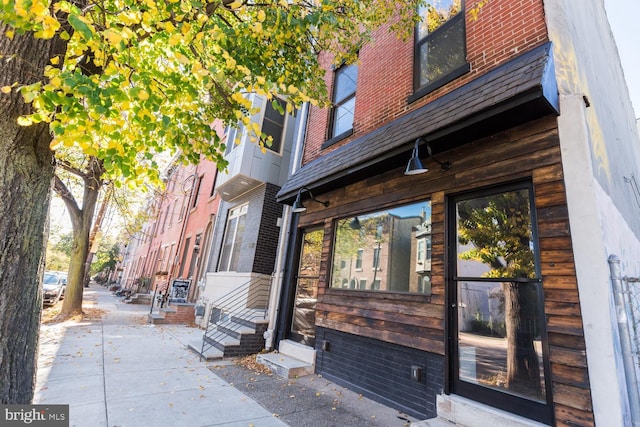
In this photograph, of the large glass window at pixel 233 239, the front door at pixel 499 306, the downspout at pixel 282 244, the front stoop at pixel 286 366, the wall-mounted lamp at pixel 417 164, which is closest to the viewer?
the front door at pixel 499 306

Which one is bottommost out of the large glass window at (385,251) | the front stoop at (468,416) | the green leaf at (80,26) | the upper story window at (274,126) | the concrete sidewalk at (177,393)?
the concrete sidewalk at (177,393)

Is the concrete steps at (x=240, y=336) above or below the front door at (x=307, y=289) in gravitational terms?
below

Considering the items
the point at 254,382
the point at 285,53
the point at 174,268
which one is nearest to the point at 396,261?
the point at 254,382

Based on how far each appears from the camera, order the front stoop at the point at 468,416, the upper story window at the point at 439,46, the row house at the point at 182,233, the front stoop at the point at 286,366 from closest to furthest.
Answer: the front stoop at the point at 468,416, the upper story window at the point at 439,46, the front stoop at the point at 286,366, the row house at the point at 182,233

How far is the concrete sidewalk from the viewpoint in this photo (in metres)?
3.67

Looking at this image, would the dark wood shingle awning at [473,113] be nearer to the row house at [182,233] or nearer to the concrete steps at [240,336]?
the concrete steps at [240,336]

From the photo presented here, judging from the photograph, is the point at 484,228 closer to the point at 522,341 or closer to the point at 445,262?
the point at 445,262

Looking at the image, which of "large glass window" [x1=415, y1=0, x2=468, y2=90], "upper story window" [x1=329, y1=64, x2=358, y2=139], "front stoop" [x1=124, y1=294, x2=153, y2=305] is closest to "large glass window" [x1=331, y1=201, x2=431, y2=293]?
"large glass window" [x1=415, y1=0, x2=468, y2=90]

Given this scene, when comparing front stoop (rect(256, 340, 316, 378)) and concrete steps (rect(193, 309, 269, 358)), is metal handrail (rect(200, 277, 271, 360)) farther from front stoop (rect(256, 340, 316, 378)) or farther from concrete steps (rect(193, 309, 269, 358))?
front stoop (rect(256, 340, 316, 378))

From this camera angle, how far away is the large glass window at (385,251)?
4.49m

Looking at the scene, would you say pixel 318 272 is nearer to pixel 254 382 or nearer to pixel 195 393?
pixel 254 382
